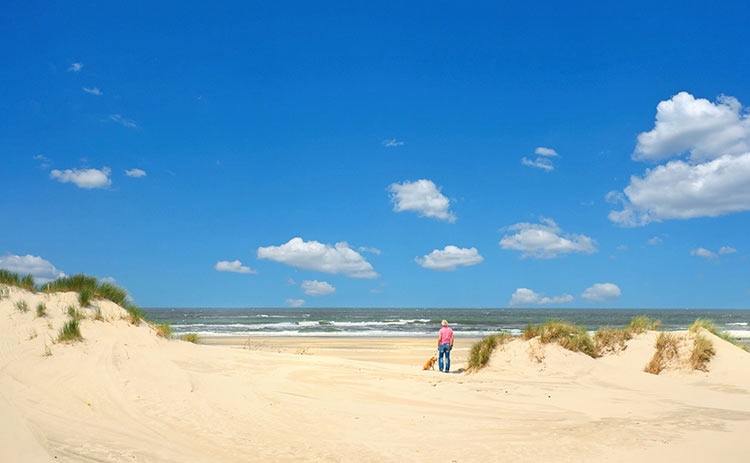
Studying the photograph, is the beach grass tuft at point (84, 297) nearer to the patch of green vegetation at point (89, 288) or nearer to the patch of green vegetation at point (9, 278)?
the patch of green vegetation at point (89, 288)

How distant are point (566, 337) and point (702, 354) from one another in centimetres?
368

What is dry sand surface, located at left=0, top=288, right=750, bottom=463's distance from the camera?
21.6 ft

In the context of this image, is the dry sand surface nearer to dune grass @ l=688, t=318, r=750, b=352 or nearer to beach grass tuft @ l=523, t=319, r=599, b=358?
beach grass tuft @ l=523, t=319, r=599, b=358

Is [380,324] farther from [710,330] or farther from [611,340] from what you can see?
[710,330]

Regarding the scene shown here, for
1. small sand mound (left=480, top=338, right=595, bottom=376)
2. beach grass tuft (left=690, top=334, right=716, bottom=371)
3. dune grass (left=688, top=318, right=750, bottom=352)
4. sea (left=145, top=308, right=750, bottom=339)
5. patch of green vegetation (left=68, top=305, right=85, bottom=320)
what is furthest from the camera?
sea (left=145, top=308, right=750, bottom=339)

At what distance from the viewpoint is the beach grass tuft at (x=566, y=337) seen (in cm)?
1498

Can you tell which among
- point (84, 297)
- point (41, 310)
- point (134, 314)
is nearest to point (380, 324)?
point (134, 314)

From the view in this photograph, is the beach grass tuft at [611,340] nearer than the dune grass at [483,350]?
No

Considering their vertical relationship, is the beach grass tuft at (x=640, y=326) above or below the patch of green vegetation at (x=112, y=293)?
below

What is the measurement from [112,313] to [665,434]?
523 inches

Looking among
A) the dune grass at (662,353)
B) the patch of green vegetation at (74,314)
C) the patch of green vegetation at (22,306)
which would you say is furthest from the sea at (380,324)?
the patch of green vegetation at (22,306)

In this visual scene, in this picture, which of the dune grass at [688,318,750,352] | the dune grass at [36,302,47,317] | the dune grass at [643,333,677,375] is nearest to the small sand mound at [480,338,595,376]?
the dune grass at [643,333,677,375]

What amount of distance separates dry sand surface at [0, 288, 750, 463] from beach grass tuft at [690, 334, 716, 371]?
215 millimetres

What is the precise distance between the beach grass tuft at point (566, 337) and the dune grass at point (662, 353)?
1.61 m
